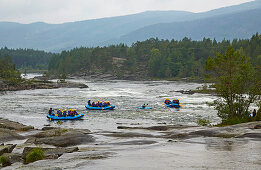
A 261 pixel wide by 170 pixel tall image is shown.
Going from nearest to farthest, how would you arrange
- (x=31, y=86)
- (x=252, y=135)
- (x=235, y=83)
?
(x=252, y=135), (x=235, y=83), (x=31, y=86)

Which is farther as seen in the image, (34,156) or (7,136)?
(7,136)

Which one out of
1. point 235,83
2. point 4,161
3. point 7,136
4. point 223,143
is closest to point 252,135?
point 223,143

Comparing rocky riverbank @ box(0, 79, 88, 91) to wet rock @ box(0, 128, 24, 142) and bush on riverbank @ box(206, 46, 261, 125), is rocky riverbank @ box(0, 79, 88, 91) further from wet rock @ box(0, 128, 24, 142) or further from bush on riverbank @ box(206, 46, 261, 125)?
bush on riverbank @ box(206, 46, 261, 125)

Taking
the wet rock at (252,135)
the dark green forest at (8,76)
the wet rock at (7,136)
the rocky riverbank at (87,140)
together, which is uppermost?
the dark green forest at (8,76)

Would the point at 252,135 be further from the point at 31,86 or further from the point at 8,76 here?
the point at 8,76

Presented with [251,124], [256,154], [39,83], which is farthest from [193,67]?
[256,154]

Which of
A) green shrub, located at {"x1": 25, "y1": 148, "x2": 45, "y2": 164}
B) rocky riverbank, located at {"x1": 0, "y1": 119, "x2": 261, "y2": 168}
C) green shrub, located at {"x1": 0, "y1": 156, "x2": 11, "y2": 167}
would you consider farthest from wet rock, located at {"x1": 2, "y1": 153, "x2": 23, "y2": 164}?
green shrub, located at {"x1": 25, "y1": 148, "x2": 45, "y2": 164}

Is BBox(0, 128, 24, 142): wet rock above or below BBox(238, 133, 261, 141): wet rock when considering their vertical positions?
below

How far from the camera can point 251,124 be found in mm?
31547

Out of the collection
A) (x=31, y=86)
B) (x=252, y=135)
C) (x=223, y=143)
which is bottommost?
(x=31, y=86)

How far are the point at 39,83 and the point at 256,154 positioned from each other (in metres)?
123

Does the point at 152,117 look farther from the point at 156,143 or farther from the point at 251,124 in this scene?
the point at 156,143

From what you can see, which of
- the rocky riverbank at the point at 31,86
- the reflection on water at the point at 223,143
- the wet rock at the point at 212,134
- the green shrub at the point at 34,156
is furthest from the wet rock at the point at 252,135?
the rocky riverbank at the point at 31,86

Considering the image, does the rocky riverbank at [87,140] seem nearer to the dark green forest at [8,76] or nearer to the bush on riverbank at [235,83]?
the bush on riverbank at [235,83]
